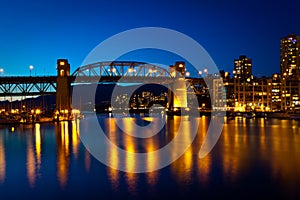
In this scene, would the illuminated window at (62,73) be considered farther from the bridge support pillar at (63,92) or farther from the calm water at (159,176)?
the calm water at (159,176)

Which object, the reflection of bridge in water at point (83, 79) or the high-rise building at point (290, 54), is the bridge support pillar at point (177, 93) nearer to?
the reflection of bridge in water at point (83, 79)

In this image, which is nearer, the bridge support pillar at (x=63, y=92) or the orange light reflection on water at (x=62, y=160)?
the orange light reflection on water at (x=62, y=160)

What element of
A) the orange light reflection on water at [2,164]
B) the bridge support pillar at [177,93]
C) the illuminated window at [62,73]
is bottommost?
the orange light reflection on water at [2,164]

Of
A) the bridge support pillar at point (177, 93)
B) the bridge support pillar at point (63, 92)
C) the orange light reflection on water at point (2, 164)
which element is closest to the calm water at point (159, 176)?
the orange light reflection on water at point (2, 164)

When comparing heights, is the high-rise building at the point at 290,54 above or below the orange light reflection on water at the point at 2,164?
above

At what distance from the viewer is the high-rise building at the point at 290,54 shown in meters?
156

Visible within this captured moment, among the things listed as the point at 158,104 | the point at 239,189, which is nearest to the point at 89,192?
the point at 239,189

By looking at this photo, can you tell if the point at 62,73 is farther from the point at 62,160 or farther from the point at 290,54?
the point at 290,54

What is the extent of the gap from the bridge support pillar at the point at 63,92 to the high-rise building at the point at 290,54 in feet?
332

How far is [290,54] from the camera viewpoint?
162 metres

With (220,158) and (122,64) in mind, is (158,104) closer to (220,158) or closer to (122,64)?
(122,64)

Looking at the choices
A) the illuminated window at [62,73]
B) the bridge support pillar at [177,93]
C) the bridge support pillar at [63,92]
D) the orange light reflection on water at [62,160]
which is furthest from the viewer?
the bridge support pillar at [177,93]

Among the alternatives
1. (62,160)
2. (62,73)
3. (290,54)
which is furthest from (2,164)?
(290,54)

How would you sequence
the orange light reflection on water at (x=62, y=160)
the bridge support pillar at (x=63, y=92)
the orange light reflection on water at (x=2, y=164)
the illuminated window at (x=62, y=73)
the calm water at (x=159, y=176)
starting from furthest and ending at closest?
1. the illuminated window at (x=62, y=73)
2. the bridge support pillar at (x=63, y=92)
3. the orange light reflection on water at (x=2, y=164)
4. the orange light reflection on water at (x=62, y=160)
5. the calm water at (x=159, y=176)
